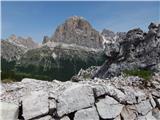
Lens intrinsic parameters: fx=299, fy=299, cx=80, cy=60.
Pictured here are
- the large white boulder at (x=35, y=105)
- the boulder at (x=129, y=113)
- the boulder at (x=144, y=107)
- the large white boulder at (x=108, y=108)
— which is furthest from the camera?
the boulder at (x=144, y=107)

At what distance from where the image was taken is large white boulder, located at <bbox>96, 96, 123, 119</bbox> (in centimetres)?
1439

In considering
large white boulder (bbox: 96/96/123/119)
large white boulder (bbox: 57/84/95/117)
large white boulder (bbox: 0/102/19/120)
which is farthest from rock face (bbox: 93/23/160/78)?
large white boulder (bbox: 0/102/19/120)

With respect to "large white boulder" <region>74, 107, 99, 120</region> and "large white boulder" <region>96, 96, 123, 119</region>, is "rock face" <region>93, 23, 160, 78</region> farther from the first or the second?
"large white boulder" <region>74, 107, 99, 120</region>

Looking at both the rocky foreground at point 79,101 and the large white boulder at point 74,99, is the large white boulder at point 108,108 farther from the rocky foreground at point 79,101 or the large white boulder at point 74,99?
the large white boulder at point 74,99

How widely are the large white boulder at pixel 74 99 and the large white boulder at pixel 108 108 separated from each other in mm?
506

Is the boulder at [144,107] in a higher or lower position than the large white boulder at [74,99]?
lower

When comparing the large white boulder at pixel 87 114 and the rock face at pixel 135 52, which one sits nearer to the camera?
the large white boulder at pixel 87 114

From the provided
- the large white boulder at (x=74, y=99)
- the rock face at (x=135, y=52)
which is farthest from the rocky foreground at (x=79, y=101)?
the rock face at (x=135, y=52)

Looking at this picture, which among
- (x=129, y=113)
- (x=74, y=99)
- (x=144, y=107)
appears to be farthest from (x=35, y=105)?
(x=144, y=107)

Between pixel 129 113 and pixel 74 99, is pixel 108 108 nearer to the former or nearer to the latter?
pixel 129 113

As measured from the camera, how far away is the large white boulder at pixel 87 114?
1385 centimetres

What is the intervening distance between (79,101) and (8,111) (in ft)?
10.8

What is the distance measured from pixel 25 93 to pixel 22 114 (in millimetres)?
1403

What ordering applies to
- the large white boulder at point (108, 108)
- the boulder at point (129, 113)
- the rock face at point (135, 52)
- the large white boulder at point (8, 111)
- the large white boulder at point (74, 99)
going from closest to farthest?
the large white boulder at point (8, 111) → the large white boulder at point (74, 99) → the large white boulder at point (108, 108) → the boulder at point (129, 113) → the rock face at point (135, 52)
